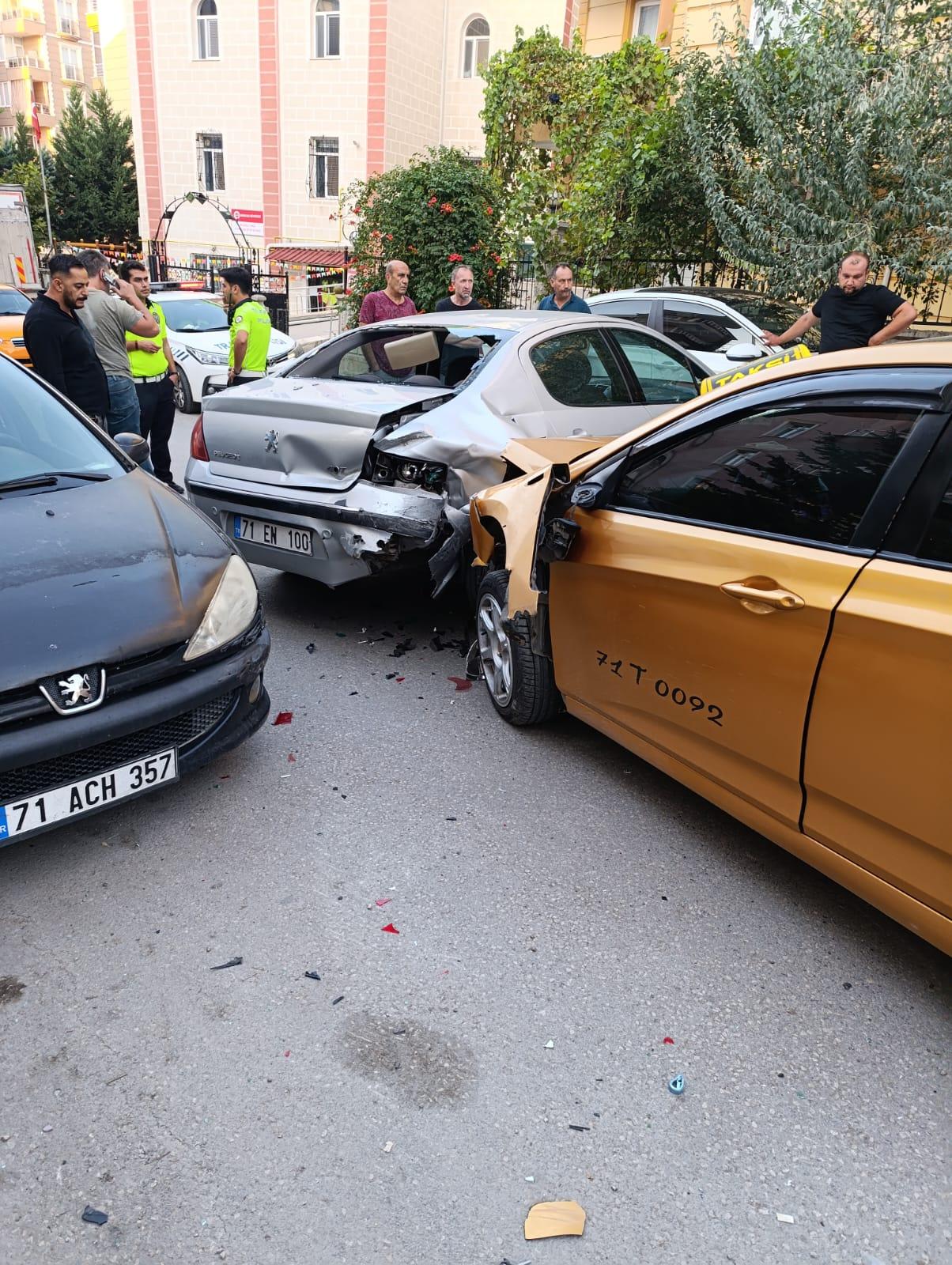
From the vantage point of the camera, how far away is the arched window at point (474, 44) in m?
27.4

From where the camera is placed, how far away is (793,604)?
2504 millimetres

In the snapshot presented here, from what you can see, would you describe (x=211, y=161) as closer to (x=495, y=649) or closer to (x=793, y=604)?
(x=495, y=649)

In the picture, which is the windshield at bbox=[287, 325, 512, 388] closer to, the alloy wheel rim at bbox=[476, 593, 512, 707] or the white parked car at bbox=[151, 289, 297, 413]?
the alloy wheel rim at bbox=[476, 593, 512, 707]

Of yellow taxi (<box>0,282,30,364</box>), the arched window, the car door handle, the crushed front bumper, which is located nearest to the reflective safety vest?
the crushed front bumper

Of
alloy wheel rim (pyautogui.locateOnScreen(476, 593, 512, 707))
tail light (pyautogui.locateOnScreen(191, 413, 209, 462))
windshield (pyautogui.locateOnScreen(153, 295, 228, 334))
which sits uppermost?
windshield (pyautogui.locateOnScreen(153, 295, 228, 334))

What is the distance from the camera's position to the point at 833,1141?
2.15m

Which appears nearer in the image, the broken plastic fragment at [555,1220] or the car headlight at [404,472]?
the broken plastic fragment at [555,1220]

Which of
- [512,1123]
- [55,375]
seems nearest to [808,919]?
[512,1123]

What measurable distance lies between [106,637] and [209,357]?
9.58 metres

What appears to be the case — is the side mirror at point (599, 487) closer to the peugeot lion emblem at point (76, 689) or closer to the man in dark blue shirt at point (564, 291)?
the peugeot lion emblem at point (76, 689)

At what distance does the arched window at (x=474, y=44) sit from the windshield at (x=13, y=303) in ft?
62.0

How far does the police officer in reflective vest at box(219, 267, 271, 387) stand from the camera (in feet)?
24.1

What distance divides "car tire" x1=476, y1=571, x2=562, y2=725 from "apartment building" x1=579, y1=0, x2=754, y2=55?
1448 cm

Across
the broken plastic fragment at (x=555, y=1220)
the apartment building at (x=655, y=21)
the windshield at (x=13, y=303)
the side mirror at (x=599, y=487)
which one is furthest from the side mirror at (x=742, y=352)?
the windshield at (x=13, y=303)
